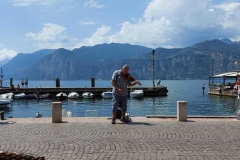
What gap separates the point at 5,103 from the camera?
45000 millimetres

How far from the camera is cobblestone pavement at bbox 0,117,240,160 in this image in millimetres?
6766

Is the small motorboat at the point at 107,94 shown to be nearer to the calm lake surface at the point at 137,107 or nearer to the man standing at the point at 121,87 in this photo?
the calm lake surface at the point at 137,107

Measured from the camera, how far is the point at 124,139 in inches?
323

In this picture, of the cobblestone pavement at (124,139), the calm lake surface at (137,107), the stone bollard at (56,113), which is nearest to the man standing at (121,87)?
the cobblestone pavement at (124,139)

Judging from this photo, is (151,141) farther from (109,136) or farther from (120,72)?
(120,72)

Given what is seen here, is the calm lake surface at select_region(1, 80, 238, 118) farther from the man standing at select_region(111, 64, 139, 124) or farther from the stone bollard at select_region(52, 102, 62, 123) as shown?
the man standing at select_region(111, 64, 139, 124)

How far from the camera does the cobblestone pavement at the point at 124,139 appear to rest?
677 cm

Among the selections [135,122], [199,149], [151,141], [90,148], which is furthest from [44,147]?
[135,122]

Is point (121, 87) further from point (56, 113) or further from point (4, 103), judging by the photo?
point (4, 103)

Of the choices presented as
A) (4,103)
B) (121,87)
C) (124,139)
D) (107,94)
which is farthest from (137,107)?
(124,139)

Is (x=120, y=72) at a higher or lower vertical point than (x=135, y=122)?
higher

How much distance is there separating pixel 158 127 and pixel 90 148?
11.0 feet

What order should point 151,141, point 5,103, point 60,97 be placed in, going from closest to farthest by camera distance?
1. point 151,141
2. point 5,103
3. point 60,97

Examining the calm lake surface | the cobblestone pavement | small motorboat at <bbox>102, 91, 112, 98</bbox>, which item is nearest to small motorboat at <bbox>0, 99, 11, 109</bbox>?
the calm lake surface
